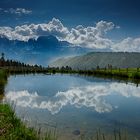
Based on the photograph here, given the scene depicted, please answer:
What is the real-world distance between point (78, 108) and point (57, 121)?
742 centimetres

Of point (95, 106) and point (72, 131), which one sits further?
point (95, 106)

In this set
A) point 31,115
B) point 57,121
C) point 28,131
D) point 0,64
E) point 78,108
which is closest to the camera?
point 28,131

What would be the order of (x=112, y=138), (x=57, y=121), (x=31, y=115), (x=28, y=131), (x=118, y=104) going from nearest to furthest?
(x=28, y=131)
(x=112, y=138)
(x=57, y=121)
(x=31, y=115)
(x=118, y=104)

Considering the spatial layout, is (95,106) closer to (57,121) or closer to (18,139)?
(57,121)

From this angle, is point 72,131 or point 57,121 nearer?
point 72,131

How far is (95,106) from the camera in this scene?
31891 mm

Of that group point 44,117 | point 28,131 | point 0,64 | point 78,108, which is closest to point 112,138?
point 28,131

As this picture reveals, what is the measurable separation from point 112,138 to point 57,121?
5.95 m

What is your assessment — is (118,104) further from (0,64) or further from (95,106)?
(0,64)

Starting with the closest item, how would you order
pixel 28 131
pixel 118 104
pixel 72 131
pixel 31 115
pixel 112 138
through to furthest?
1. pixel 28 131
2. pixel 112 138
3. pixel 72 131
4. pixel 31 115
5. pixel 118 104

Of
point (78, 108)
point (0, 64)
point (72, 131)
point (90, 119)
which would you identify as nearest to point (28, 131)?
point (72, 131)

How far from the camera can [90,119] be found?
24.6 m

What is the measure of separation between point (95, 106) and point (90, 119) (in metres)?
7.34

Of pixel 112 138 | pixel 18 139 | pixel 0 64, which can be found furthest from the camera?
pixel 0 64
